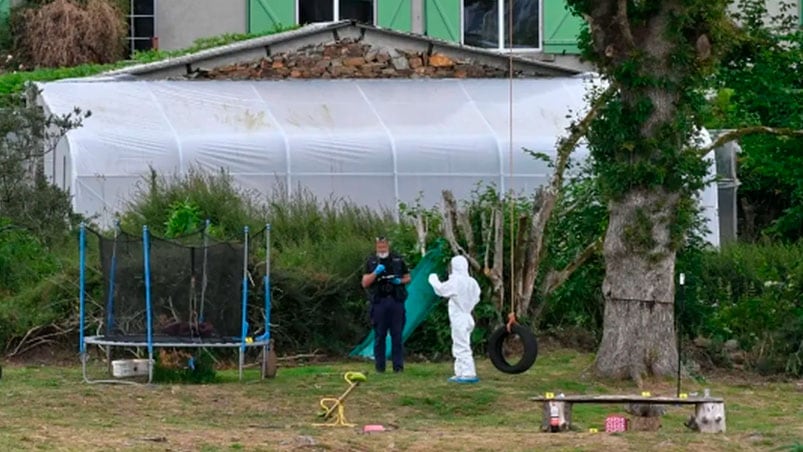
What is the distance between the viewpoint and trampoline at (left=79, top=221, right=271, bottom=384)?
21.1 m

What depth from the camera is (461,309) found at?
72.4 ft

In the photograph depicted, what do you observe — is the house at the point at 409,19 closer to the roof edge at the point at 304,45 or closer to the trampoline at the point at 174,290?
the roof edge at the point at 304,45

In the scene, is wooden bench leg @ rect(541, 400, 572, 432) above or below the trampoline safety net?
below

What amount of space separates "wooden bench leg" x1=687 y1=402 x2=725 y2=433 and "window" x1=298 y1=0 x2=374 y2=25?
21746 millimetres

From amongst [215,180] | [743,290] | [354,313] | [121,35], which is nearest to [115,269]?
[354,313]

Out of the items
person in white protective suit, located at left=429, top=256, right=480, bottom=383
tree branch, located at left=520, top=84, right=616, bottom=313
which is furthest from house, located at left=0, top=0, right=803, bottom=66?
person in white protective suit, located at left=429, top=256, right=480, bottom=383

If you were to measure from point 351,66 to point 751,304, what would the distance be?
1042cm

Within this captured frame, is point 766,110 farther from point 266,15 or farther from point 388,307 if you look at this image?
point 266,15

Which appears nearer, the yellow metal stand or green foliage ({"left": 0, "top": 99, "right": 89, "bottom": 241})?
the yellow metal stand

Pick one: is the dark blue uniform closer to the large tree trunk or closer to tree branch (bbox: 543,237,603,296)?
tree branch (bbox: 543,237,603,296)

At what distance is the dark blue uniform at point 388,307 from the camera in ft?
73.6

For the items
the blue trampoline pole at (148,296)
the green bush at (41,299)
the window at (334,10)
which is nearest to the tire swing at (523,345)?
the blue trampoline pole at (148,296)

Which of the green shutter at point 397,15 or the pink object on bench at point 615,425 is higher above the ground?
the green shutter at point 397,15

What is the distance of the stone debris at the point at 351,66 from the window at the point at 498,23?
450cm
